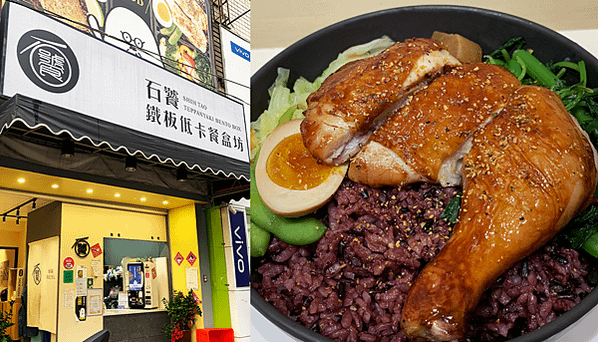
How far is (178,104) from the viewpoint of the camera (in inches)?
116

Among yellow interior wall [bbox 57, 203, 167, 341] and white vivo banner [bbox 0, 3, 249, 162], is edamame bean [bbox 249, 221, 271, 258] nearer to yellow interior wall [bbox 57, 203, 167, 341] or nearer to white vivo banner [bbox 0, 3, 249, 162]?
white vivo banner [bbox 0, 3, 249, 162]

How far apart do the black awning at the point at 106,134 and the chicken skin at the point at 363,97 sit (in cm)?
183

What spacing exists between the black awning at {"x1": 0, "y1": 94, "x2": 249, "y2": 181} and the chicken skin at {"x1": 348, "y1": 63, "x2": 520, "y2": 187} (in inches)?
75.7

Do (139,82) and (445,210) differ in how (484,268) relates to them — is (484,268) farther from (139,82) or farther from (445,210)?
(139,82)

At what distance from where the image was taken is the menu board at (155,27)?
260cm

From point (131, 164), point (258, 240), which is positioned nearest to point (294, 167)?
point (258, 240)

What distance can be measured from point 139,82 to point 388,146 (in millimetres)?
2513

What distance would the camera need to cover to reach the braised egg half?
2.08 ft

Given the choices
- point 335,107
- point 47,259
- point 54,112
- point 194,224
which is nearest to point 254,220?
point 335,107

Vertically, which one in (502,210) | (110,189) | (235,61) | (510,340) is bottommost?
(510,340)

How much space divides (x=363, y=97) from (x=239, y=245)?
3130 mm

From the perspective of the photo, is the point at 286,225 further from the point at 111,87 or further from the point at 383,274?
the point at 111,87

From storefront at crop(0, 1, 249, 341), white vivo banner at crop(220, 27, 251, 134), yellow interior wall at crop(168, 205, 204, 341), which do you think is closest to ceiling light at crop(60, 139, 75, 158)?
storefront at crop(0, 1, 249, 341)

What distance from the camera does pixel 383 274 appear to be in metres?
0.57
